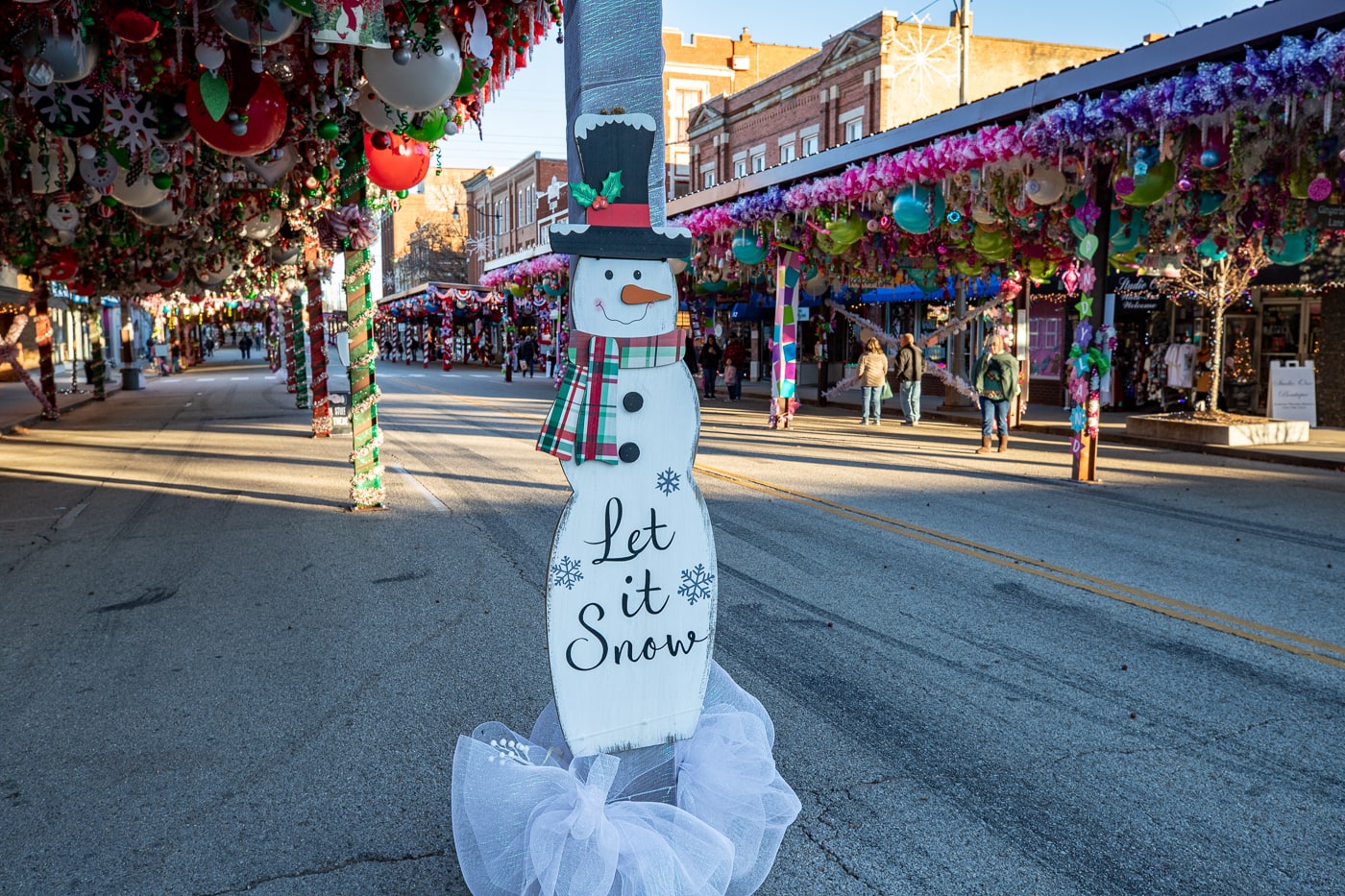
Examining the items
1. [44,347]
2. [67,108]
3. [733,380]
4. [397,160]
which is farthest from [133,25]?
[733,380]

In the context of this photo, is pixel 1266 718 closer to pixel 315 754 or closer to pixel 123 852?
pixel 315 754

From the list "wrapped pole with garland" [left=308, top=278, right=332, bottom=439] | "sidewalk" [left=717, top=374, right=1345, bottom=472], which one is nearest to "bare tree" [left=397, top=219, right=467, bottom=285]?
"sidewalk" [left=717, top=374, right=1345, bottom=472]

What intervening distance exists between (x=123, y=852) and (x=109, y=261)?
59.7ft

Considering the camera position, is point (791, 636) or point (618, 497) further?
point (791, 636)

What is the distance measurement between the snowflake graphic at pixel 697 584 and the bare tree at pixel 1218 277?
16.1 meters

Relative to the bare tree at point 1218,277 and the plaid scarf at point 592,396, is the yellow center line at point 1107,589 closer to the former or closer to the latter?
the plaid scarf at point 592,396

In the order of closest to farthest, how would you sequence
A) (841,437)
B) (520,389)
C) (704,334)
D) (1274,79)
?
(1274,79)
(841,437)
(520,389)
(704,334)

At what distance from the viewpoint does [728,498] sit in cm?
1092

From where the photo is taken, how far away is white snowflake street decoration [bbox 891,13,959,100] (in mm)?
29578

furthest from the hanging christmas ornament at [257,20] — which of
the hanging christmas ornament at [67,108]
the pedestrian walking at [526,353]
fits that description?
the pedestrian walking at [526,353]

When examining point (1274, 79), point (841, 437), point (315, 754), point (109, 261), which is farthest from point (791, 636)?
point (109, 261)

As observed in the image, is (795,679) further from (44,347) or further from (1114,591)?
(44,347)

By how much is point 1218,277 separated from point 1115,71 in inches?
314

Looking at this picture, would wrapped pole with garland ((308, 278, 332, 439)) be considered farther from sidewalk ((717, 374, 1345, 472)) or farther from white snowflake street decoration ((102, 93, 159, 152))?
sidewalk ((717, 374, 1345, 472))
